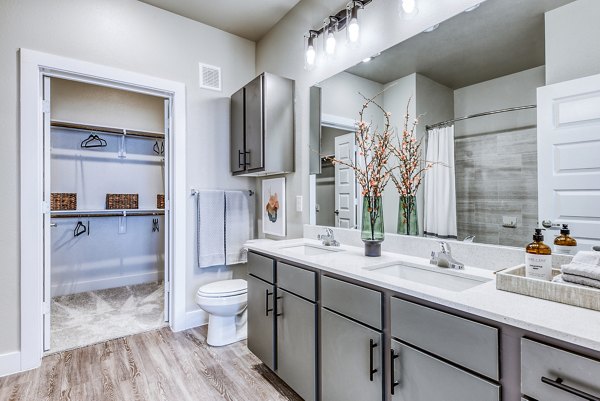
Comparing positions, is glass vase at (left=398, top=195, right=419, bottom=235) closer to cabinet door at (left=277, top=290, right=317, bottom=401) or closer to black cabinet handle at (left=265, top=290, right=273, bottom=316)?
cabinet door at (left=277, top=290, right=317, bottom=401)

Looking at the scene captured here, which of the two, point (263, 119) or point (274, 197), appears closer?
point (263, 119)

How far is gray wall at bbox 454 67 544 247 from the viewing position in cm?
135

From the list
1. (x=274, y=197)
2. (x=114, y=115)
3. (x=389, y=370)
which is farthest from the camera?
(x=114, y=115)

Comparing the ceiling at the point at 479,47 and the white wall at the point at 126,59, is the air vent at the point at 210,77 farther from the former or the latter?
the ceiling at the point at 479,47

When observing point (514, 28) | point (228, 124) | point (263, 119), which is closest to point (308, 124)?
point (263, 119)

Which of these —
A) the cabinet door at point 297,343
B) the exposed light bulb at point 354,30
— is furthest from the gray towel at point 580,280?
the exposed light bulb at point 354,30

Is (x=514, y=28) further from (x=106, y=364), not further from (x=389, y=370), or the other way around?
(x=106, y=364)

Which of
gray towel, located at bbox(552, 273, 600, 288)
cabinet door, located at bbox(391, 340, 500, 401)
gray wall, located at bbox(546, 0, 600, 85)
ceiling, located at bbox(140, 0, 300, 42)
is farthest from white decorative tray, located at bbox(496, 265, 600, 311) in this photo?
ceiling, located at bbox(140, 0, 300, 42)

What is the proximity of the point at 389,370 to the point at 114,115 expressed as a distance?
165 inches

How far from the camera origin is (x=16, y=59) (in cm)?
219

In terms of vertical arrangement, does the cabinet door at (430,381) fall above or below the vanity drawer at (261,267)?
below

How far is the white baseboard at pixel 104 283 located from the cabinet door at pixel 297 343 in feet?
10.0

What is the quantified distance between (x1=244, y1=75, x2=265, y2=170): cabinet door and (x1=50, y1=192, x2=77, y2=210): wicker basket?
7.71 ft

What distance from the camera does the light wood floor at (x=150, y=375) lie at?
1.89m
